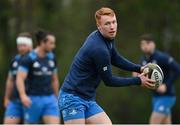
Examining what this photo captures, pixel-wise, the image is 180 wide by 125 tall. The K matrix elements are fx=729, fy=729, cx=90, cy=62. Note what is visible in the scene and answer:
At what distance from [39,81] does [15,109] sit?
2.93 ft

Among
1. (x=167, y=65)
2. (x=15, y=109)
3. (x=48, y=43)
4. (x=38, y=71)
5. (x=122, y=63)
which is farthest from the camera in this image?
(x=167, y=65)

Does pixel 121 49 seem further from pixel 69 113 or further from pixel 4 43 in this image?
pixel 69 113

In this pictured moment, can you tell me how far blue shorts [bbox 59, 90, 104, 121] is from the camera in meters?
8.83

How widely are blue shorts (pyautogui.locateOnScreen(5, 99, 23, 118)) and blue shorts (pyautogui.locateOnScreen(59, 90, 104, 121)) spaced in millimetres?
4226

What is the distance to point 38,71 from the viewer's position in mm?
12430

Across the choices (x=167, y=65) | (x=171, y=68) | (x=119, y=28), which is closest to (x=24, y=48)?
(x=167, y=65)

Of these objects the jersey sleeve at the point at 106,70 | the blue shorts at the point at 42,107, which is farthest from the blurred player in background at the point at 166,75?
the jersey sleeve at the point at 106,70

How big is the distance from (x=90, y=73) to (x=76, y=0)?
16735 mm

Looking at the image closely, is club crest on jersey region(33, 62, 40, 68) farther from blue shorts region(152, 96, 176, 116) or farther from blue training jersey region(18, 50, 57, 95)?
blue shorts region(152, 96, 176, 116)

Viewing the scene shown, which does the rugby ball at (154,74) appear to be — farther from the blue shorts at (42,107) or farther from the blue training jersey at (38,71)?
the blue shorts at (42,107)

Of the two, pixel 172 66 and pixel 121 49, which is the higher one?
pixel 172 66

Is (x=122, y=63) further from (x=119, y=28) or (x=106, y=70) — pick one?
(x=119, y=28)

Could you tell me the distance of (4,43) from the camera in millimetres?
25562

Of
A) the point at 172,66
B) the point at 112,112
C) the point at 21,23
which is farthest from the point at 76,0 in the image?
the point at 172,66
